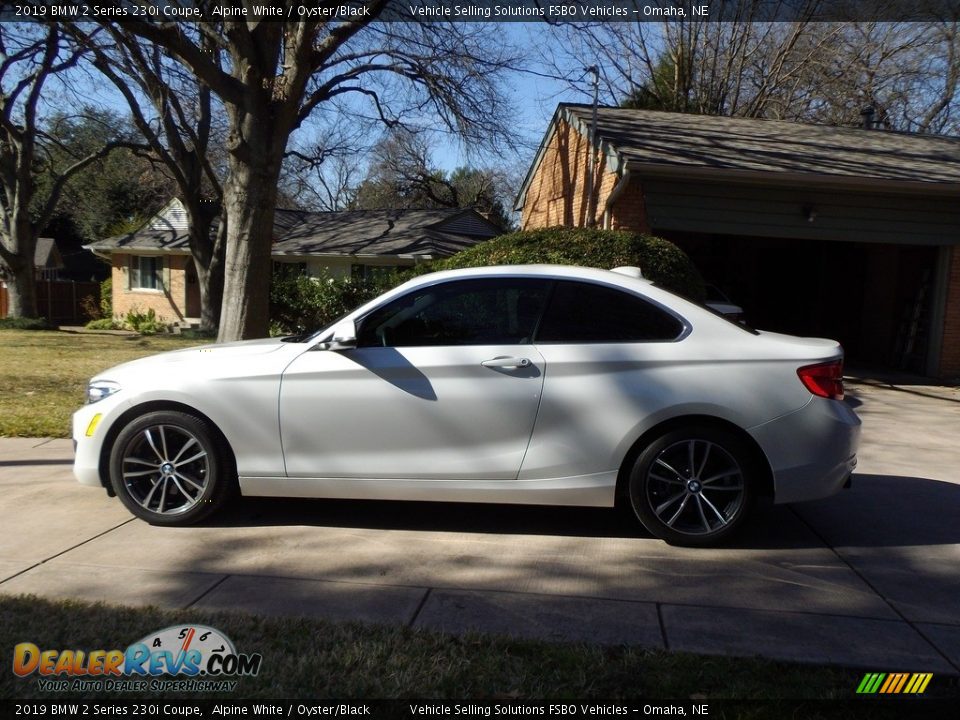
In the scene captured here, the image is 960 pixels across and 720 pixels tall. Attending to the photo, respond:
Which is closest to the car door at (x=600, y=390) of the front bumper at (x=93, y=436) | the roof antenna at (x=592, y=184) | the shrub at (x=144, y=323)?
the front bumper at (x=93, y=436)

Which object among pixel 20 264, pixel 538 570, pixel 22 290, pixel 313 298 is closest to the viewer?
pixel 538 570

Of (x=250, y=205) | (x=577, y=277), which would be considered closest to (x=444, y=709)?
(x=577, y=277)

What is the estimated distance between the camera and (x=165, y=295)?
30.1 metres

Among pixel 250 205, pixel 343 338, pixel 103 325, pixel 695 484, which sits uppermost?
pixel 250 205

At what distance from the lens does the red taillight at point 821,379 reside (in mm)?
4906

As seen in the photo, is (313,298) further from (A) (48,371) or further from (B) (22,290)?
(B) (22,290)

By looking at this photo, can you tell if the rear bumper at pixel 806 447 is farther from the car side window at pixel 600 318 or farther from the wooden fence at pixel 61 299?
the wooden fence at pixel 61 299

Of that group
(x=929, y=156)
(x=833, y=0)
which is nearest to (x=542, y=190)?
(x=929, y=156)

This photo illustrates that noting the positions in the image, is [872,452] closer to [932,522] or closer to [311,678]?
[932,522]

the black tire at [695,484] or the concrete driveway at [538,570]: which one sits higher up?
the black tire at [695,484]

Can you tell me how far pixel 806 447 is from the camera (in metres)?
4.88

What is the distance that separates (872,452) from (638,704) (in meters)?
5.79

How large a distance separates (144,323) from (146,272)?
3.67m

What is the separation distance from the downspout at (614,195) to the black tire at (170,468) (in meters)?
8.58
